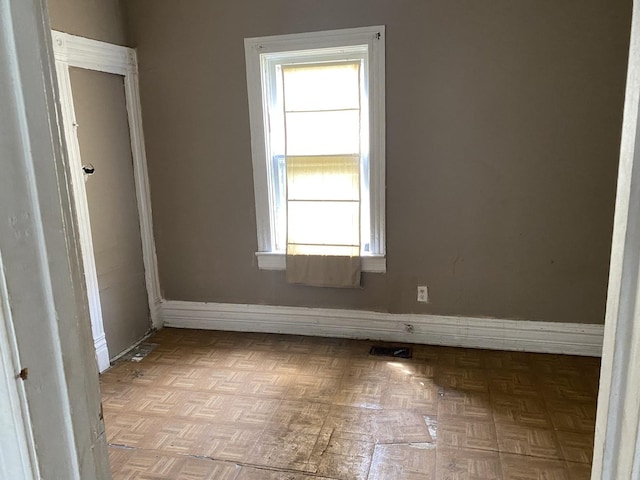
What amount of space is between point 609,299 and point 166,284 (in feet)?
11.1

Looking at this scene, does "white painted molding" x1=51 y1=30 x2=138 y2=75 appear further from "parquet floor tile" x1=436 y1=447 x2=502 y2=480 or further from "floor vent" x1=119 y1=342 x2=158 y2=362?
"parquet floor tile" x1=436 y1=447 x2=502 y2=480

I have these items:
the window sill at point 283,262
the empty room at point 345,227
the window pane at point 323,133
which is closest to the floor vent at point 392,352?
the empty room at point 345,227

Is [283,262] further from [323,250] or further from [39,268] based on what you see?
[39,268]

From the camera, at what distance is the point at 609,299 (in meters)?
0.73

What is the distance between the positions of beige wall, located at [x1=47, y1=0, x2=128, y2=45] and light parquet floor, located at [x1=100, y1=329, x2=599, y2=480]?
6.75 feet

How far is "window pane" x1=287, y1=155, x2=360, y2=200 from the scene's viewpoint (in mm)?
3195

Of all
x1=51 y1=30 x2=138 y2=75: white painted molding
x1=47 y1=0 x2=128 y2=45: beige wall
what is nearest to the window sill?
x1=51 y1=30 x2=138 y2=75: white painted molding

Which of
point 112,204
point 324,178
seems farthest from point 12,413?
point 112,204

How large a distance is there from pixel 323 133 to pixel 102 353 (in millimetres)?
1966

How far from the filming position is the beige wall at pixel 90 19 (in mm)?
2744

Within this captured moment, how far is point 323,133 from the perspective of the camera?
319 cm

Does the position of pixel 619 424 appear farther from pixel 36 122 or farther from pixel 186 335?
pixel 186 335

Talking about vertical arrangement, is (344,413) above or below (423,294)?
below

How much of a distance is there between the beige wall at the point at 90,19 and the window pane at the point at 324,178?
4.55 feet
